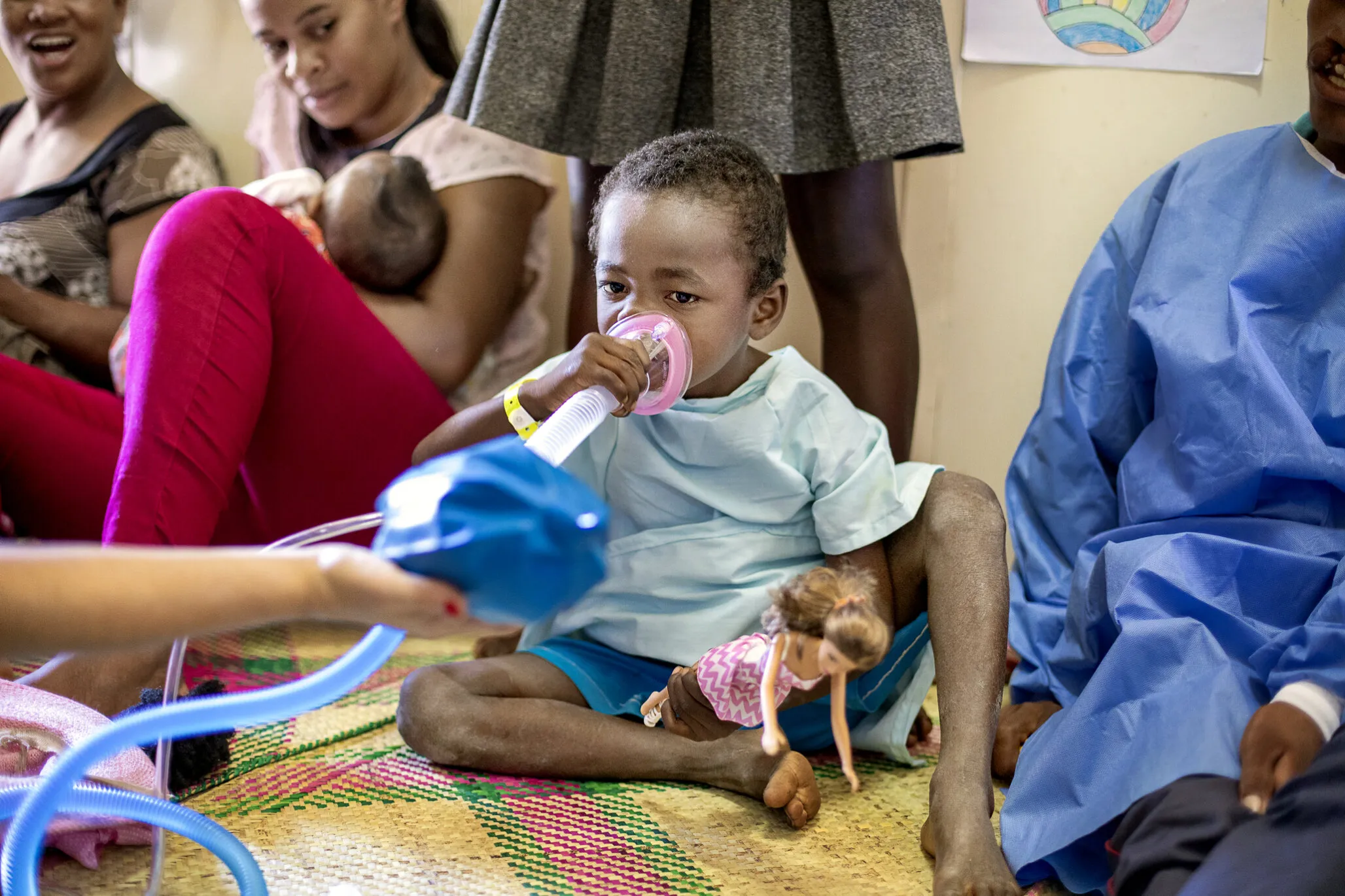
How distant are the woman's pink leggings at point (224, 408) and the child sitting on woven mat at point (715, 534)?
0.68 feet

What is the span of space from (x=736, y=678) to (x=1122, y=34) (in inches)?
43.9

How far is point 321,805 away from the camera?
1071 millimetres

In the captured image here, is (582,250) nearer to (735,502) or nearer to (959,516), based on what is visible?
(735,502)

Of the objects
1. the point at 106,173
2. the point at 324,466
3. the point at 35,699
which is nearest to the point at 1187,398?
the point at 324,466

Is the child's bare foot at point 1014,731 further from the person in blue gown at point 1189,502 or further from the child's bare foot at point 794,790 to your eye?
the child's bare foot at point 794,790

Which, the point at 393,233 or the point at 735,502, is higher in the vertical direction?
the point at 393,233

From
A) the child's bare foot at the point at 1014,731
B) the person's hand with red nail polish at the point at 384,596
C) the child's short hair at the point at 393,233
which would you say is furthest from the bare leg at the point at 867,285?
the person's hand with red nail polish at the point at 384,596

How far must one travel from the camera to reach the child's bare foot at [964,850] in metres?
0.91

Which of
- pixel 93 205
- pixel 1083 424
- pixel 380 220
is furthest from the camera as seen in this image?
pixel 93 205

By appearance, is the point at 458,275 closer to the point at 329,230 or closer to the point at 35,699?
the point at 329,230

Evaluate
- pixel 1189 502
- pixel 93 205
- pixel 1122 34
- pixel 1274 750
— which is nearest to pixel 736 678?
pixel 1274 750

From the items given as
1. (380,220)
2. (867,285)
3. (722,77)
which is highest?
(722,77)

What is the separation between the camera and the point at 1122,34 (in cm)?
157

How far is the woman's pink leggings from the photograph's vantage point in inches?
44.8
